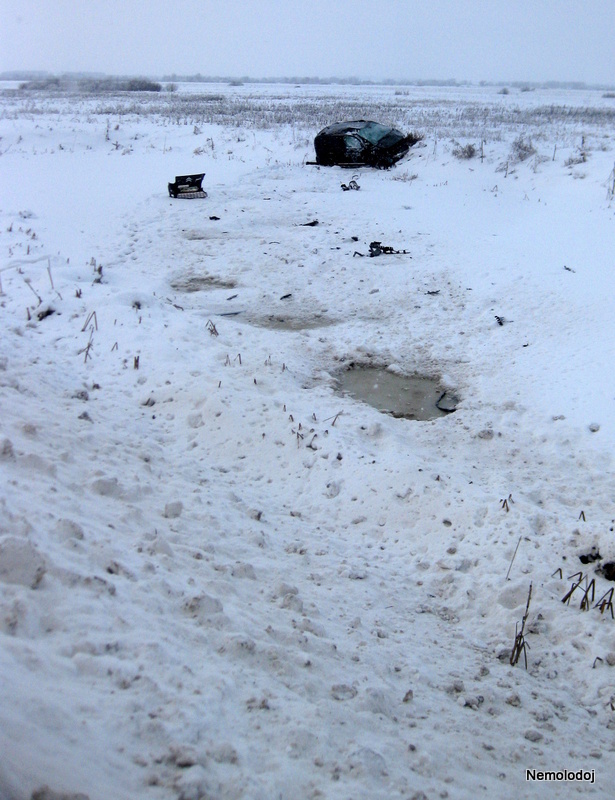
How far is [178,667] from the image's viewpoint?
2578mm

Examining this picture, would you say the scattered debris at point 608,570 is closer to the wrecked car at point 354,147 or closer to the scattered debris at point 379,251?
the scattered debris at point 379,251

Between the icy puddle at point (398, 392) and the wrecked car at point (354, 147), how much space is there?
12008mm

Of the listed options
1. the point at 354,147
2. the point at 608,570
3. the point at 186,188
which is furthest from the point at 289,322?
the point at 354,147

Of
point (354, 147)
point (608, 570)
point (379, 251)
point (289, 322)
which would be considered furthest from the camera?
point (354, 147)

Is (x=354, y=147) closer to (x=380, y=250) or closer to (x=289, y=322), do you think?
(x=380, y=250)

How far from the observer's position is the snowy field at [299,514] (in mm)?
2352

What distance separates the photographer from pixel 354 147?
16.9 metres

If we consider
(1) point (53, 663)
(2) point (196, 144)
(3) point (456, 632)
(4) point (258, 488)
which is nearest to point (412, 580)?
(3) point (456, 632)

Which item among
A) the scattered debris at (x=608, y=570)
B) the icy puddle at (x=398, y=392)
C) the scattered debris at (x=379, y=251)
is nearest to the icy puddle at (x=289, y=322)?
the icy puddle at (x=398, y=392)

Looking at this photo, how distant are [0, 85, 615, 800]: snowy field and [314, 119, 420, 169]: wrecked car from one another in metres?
6.92

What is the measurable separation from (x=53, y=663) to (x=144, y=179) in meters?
A: 14.0

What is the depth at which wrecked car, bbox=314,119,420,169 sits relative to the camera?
16.9 metres

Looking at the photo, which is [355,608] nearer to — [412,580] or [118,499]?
[412,580]

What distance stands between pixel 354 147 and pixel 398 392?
12602 millimetres
